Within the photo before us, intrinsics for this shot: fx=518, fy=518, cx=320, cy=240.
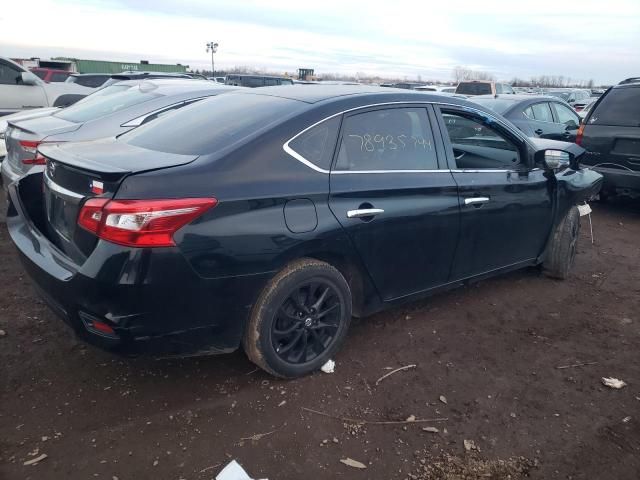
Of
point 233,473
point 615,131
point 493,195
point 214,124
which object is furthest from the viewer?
point 615,131

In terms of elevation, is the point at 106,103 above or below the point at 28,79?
below

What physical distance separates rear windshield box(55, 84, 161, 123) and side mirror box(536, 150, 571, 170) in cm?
450

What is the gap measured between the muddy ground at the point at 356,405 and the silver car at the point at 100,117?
1839 millimetres

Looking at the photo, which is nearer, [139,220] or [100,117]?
[139,220]

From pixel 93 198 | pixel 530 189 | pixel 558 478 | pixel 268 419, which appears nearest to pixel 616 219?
pixel 530 189

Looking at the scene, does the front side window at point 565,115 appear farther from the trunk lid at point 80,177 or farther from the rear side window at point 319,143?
the trunk lid at point 80,177

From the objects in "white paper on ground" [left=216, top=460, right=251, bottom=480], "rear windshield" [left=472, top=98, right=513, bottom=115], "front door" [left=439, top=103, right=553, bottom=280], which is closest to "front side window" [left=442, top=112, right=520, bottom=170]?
"front door" [left=439, top=103, right=553, bottom=280]

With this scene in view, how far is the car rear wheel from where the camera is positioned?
9.33 ft

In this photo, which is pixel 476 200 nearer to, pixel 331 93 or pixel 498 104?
pixel 331 93

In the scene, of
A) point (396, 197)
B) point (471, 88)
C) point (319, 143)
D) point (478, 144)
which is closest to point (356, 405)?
point (396, 197)

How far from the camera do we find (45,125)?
18.9ft

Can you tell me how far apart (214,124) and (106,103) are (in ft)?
13.2

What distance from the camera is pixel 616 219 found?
742cm

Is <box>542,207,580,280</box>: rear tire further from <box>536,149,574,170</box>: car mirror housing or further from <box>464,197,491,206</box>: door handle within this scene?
<box>464,197,491,206</box>: door handle
